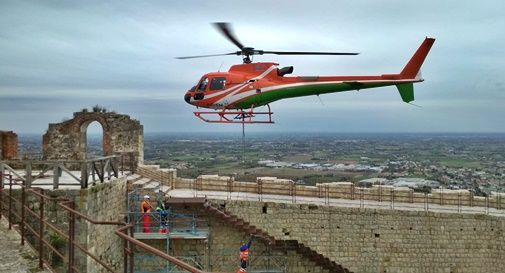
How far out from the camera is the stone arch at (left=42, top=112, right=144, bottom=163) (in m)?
18.9

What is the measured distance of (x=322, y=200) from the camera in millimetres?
17469

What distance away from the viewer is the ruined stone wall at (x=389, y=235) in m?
15.9

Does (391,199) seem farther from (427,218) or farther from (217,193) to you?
(217,193)

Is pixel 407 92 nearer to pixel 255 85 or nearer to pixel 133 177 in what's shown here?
pixel 255 85

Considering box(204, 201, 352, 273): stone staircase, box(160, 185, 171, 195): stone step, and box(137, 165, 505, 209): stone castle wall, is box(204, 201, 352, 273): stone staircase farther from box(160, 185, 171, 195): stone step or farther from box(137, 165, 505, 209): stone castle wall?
box(137, 165, 505, 209): stone castle wall

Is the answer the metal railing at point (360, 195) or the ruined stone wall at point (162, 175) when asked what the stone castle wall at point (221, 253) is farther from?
the ruined stone wall at point (162, 175)

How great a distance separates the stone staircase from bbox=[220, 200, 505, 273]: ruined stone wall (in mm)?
215

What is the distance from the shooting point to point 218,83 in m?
14.6

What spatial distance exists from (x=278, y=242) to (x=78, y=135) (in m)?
9.13

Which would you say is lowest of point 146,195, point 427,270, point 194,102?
point 427,270

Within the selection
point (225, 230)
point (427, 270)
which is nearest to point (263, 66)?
point (225, 230)

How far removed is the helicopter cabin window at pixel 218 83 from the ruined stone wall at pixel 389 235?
385 centimetres

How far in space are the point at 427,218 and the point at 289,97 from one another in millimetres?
6432

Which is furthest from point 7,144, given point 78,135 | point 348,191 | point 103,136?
point 348,191
